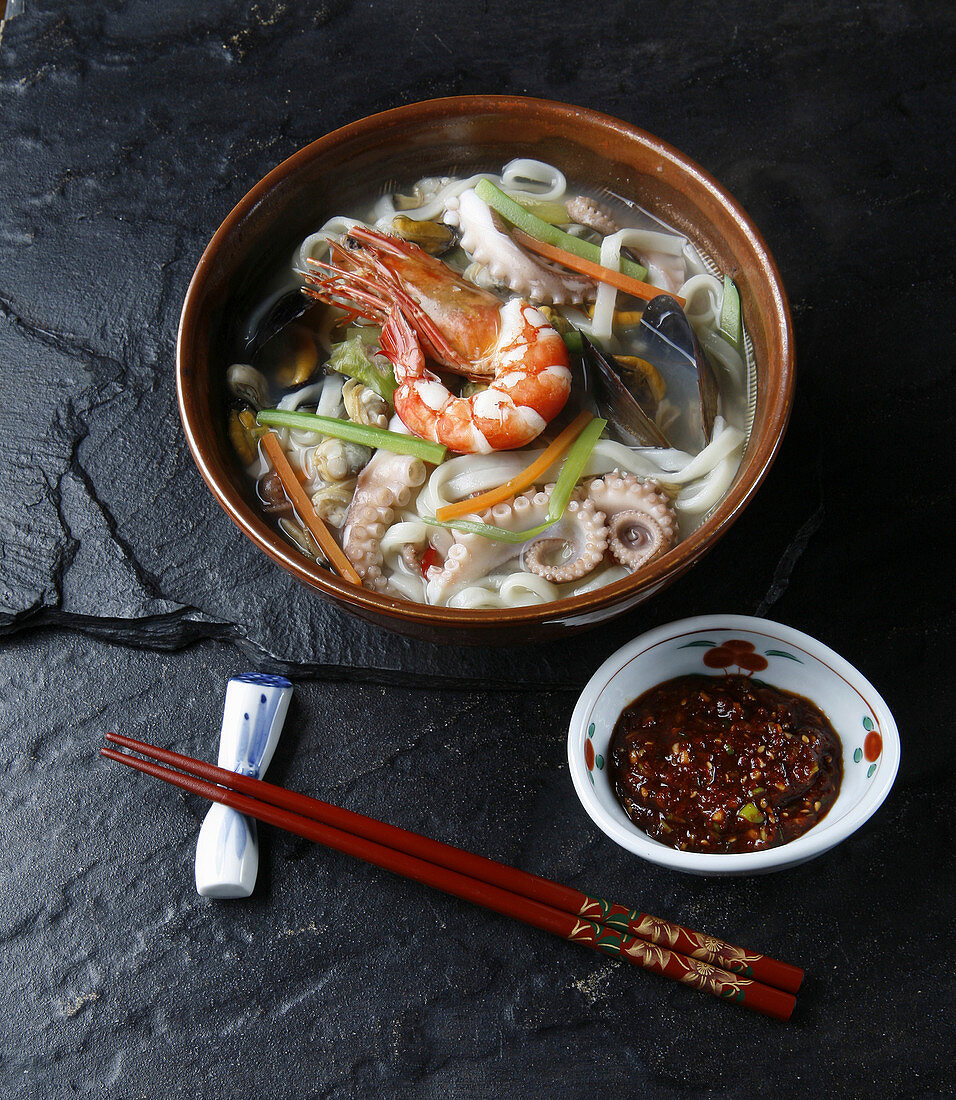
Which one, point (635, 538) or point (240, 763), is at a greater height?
point (635, 538)

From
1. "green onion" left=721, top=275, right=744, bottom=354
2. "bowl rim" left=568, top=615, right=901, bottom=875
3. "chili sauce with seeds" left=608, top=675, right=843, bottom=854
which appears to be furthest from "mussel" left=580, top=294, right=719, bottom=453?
"chili sauce with seeds" left=608, top=675, right=843, bottom=854

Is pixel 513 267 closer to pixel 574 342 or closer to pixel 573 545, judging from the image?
pixel 574 342

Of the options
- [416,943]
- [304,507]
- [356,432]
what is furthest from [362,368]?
[416,943]

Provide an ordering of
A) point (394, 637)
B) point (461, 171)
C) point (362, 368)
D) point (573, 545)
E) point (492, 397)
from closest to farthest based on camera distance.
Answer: point (492, 397)
point (573, 545)
point (362, 368)
point (394, 637)
point (461, 171)

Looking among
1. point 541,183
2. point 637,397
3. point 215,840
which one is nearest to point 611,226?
point 541,183

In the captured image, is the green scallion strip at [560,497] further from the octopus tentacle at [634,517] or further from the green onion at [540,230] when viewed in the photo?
the green onion at [540,230]

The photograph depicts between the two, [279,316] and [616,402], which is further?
[279,316]

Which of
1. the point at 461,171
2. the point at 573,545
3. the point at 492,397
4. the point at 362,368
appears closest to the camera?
the point at 492,397
